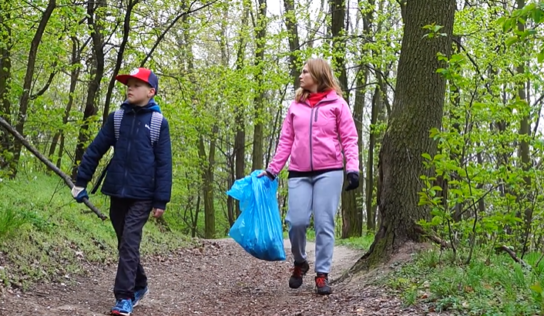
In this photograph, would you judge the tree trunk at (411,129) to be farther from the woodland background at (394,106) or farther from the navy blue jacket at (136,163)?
the navy blue jacket at (136,163)

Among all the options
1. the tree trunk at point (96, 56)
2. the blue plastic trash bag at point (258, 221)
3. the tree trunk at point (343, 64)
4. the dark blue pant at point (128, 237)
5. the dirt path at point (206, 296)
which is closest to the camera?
the dirt path at point (206, 296)

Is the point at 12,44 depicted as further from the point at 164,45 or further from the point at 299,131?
the point at 299,131

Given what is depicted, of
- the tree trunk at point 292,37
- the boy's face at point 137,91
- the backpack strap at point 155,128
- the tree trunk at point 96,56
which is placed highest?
the tree trunk at point 292,37

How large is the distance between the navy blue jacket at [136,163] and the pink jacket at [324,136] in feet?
4.14

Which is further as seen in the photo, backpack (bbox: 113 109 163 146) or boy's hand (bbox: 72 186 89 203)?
backpack (bbox: 113 109 163 146)

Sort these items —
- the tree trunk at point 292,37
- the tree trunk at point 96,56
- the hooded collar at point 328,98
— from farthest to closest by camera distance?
the tree trunk at point 292,37 < the tree trunk at point 96,56 < the hooded collar at point 328,98

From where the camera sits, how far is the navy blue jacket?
416cm

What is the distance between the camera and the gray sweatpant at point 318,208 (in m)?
4.71

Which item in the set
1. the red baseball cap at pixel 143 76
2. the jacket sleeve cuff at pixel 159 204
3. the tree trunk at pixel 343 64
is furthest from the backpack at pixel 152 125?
the tree trunk at pixel 343 64

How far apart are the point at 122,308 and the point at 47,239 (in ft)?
7.41

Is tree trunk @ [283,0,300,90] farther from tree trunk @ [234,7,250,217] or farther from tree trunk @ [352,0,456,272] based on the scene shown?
tree trunk @ [352,0,456,272]

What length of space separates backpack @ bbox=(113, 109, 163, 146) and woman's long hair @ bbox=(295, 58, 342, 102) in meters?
1.41

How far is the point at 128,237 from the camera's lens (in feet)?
13.4

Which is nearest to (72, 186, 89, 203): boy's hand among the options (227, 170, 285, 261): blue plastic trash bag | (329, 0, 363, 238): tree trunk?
(227, 170, 285, 261): blue plastic trash bag
